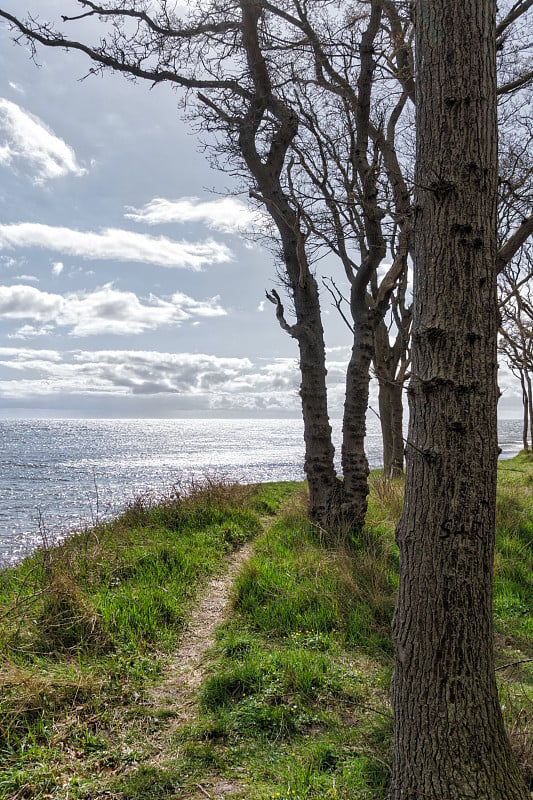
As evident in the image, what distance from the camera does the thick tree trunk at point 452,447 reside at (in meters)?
2.29

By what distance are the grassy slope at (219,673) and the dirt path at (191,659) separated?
0.09 m

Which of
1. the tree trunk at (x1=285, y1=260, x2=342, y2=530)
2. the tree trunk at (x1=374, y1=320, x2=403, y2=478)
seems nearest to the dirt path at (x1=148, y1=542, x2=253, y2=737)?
the tree trunk at (x1=285, y1=260, x2=342, y2=530)

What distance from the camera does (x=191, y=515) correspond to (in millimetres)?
9055

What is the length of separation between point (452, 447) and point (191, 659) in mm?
3424

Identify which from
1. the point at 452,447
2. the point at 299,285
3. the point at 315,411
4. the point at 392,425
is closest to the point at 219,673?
the point at 452,447

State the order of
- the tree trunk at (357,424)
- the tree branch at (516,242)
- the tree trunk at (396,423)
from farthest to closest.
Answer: the tree trunk at (396,423)
the tree trunk at (357,424)
the tree branch at (516,242)

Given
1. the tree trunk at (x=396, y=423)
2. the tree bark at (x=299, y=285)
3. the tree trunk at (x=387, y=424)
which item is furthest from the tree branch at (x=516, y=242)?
the tree trunk at (x=387, y=424)

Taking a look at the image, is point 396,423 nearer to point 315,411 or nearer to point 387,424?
point 387,424

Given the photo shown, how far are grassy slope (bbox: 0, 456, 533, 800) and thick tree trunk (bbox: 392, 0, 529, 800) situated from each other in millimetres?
614

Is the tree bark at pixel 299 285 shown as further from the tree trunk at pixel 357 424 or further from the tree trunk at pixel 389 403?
the tree trunk at pixel 389 403

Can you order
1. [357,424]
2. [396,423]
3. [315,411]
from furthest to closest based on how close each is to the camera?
[396,423], [315,411], [357,424]

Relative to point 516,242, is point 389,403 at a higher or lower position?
lower

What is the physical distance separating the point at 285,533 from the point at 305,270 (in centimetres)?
418

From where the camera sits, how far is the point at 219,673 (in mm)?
3998
